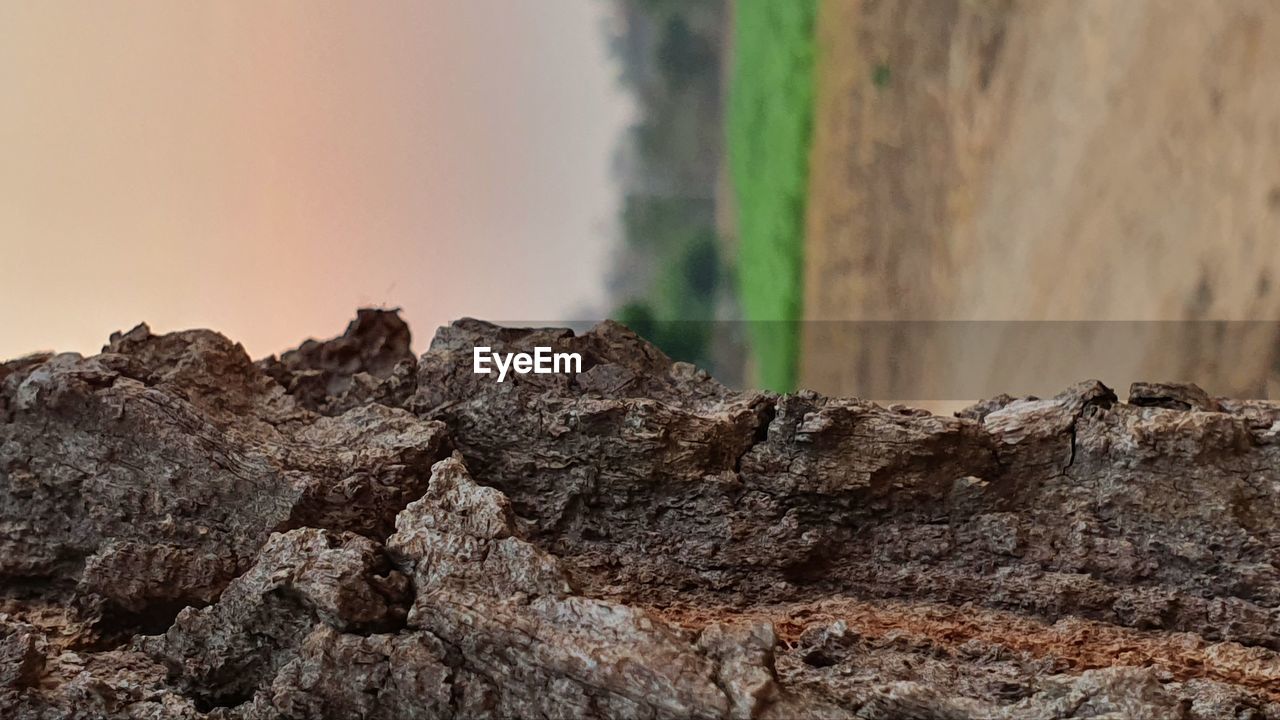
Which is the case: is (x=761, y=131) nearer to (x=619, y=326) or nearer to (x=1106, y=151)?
(x=1106, y=151)

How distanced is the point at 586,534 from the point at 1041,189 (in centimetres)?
563

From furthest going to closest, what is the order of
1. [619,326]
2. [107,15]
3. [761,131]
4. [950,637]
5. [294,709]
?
[761,131]
[107,15]
[619,326]
[950,637]
[294,709]

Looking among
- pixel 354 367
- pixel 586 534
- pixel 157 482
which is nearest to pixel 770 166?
pixel 354 367

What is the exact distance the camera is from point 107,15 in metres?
6.13

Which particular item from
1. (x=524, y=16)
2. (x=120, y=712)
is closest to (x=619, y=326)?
(x=120, y=712)

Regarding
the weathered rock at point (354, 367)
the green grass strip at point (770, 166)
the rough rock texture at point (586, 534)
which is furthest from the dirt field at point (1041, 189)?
the weathered rock at point (354, 367)

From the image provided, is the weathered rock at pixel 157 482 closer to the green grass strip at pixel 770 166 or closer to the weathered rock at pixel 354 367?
the weathered rock at pixel 354 367

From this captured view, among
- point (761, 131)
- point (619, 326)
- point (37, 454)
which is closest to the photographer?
point (37, 454)

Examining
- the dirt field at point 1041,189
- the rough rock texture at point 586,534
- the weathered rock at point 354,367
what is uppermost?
the dirt field at point 1041,189

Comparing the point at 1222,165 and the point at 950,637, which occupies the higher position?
the point at 1222,165

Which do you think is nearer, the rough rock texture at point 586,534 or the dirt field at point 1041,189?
the rough rock texture at point 586,534

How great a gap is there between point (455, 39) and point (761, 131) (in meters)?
2.93

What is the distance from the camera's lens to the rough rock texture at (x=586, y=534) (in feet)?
11.0

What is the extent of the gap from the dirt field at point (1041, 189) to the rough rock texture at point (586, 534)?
2513 millimetres
